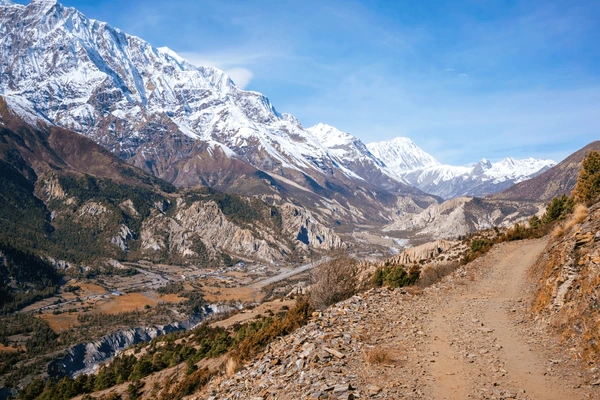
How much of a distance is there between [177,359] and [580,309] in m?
53.5

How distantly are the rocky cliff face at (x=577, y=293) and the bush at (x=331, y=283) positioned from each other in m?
12.2

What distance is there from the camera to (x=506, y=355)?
1387 centimetres

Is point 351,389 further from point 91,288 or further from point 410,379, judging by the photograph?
point 91,288

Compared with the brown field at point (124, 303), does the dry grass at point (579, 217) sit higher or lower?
higher

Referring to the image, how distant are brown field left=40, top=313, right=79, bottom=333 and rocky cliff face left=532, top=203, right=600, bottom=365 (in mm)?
160674

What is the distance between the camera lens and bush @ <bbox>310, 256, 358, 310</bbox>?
88.5 feet

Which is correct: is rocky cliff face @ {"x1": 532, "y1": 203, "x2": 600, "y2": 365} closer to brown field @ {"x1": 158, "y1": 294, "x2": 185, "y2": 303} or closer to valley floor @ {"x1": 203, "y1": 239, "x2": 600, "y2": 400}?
valley floor @ {"x1": 203, "y1": 239, "x2": 600, "y2": 400}

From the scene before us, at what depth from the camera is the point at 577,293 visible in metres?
15.1

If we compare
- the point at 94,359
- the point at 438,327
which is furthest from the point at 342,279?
the point at 94,359

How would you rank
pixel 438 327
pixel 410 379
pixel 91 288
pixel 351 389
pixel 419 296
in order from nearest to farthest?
pixel 351 389 < pixel 410 379 < pixel 438 327 < pixel 419 296 < pixel 91 288

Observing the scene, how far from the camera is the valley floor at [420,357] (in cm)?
1143

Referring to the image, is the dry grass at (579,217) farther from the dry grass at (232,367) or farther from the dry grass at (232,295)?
the dry grass at (232,295)

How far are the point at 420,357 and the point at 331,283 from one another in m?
13.2

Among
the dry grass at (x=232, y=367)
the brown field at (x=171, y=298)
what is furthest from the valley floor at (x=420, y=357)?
the brown field at (x=171, y=298)
